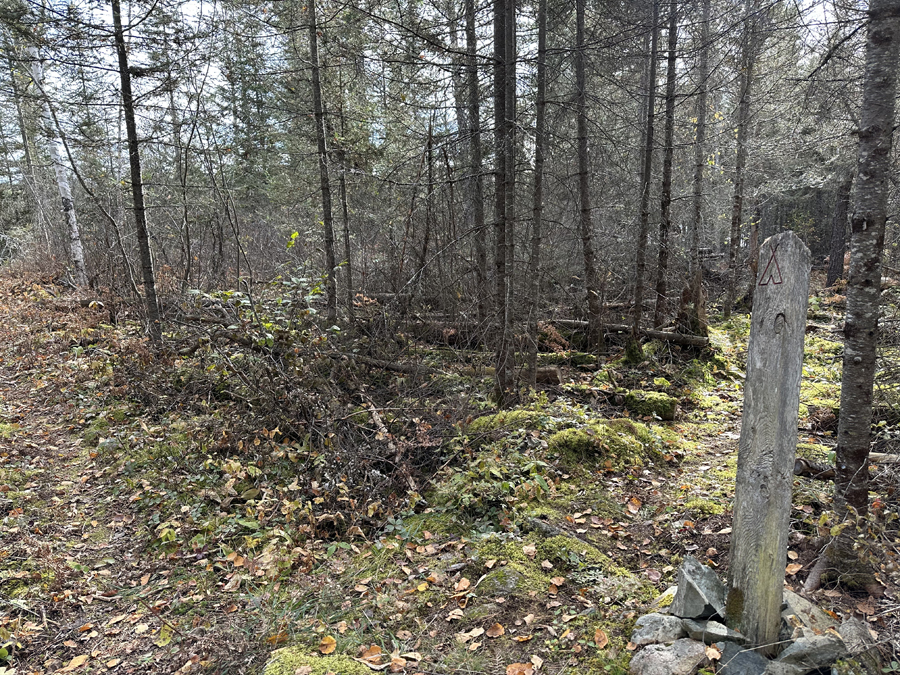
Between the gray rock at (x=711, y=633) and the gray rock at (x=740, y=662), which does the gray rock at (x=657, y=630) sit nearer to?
the gray rock at (x=711, y=633)

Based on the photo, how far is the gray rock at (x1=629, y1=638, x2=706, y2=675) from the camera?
274cm

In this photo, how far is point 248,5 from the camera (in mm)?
8570

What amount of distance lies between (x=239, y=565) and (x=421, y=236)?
27.1ft

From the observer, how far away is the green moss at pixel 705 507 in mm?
4535

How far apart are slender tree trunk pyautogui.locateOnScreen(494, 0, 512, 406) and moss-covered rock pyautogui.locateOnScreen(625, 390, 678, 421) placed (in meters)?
2.02

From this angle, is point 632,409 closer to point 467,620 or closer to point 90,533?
point 467,620

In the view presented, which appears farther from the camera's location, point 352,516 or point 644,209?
point 644,209

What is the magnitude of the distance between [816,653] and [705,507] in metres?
2.05

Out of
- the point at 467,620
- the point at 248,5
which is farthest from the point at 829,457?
the point at 248,5

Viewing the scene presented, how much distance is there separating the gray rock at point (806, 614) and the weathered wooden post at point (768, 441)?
0.71 ft

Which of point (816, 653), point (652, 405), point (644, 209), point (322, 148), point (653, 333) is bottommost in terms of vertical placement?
point (652, 405)

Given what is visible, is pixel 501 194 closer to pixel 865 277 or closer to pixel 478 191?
pixel 478 191

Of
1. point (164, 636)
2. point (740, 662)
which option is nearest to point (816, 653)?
point (740, 662)

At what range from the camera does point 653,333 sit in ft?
33.0
